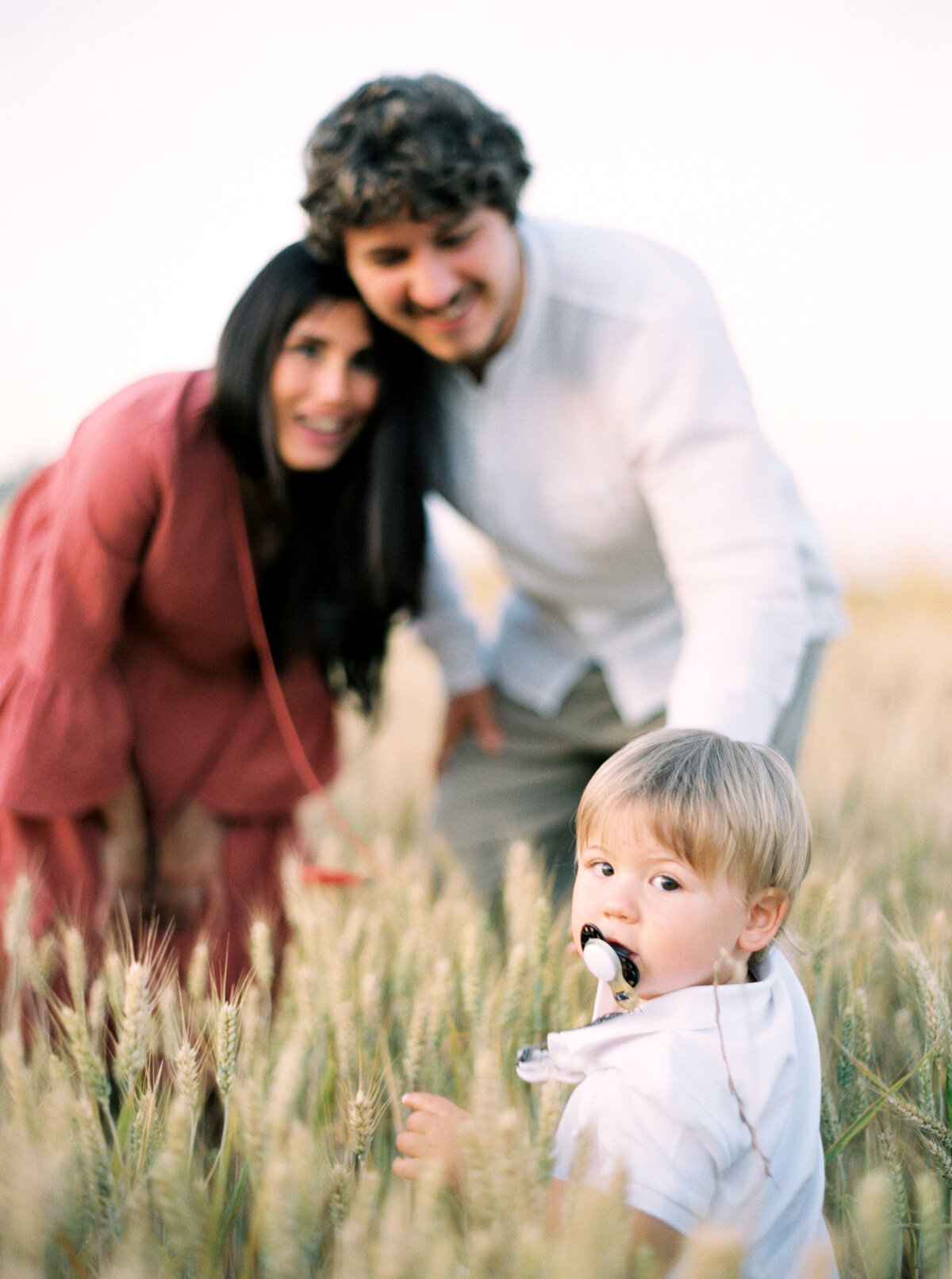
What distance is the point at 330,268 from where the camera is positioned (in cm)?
184

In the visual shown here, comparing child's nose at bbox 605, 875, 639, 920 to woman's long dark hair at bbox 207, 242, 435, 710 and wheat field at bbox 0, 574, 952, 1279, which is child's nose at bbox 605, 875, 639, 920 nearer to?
wheat field at bbox 0, 574, 952, 1279

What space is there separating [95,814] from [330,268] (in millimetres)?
1129

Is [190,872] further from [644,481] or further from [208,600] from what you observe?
[644,481]

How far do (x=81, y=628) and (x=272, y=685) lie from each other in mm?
386

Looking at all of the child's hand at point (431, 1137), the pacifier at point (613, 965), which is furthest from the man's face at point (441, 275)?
the child's hand at point (431, 1137)

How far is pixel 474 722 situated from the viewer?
2.87 meters

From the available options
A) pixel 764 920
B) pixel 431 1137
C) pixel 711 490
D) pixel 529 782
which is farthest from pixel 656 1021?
pixel 529 782

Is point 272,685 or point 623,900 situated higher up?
point 623,900

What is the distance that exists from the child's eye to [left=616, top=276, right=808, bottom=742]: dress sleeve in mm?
775

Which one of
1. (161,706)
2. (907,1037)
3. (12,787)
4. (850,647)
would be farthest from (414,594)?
(850,647)

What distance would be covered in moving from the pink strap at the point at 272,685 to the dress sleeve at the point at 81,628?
0.52 feet

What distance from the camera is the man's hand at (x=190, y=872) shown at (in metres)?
2.13

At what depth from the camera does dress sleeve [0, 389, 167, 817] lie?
178 centimetres

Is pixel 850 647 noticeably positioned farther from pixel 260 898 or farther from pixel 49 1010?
pixel 49 1010
